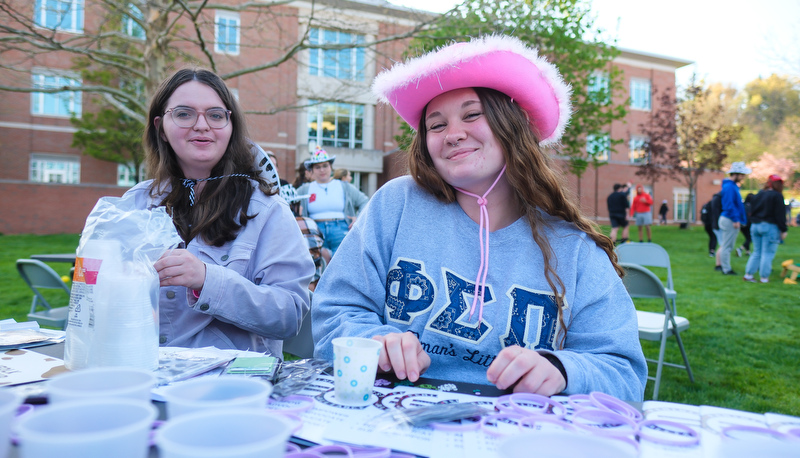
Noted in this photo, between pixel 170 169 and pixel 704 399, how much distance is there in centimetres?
373

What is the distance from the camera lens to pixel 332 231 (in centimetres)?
635

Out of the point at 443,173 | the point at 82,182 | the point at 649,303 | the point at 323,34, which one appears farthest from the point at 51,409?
the point at 82,182

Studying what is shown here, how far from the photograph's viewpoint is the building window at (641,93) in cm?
2773

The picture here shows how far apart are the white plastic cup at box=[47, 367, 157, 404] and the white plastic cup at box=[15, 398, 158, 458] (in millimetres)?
92

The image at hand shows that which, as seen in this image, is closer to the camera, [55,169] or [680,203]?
[55,169]

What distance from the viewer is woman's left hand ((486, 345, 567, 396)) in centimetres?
117

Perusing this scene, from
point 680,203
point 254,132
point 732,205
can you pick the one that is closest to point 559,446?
point 732,205

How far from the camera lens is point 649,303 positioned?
7.04 meters

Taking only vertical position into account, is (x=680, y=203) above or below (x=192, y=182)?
above

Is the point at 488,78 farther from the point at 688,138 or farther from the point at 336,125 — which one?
the point at 688,138

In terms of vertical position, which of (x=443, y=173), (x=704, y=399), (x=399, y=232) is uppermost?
(x=443, y=173)

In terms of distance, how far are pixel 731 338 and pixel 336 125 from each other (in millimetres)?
19361

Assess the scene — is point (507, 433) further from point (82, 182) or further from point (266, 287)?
point (82, 182)

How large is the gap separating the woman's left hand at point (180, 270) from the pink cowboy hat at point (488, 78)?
3.00 ft
